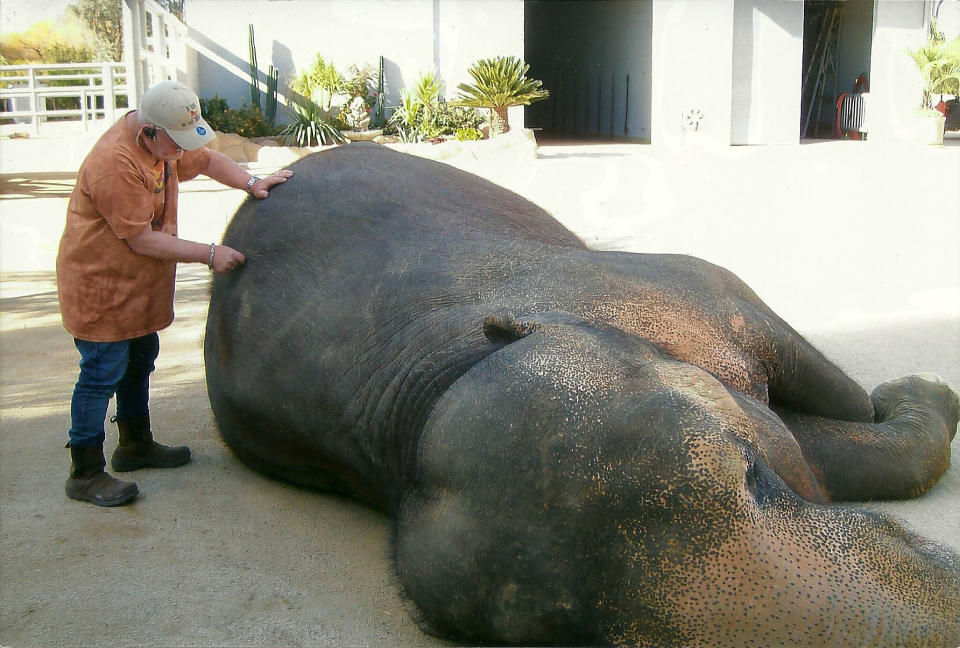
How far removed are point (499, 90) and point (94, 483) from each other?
17.4 m

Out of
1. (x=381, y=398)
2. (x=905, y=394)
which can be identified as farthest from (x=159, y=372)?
(x=905, y=394)

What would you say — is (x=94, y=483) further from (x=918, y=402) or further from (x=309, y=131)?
(x=309, y=131)

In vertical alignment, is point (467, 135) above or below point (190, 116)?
above

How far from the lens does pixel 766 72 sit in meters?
22.6

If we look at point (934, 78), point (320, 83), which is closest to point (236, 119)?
point (320, 83)

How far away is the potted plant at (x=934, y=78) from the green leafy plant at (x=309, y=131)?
41.5ft

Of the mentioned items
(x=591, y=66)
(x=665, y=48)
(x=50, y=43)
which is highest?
(x=50, y=43)

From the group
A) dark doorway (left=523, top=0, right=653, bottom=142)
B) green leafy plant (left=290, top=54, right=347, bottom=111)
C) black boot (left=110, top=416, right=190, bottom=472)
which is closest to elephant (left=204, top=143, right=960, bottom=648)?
black boot (left=110, top=416, right=190, bottom=472)

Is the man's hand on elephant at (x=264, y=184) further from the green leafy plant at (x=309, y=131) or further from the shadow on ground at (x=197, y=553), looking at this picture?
the green leafy plant at (x=309, y=131)

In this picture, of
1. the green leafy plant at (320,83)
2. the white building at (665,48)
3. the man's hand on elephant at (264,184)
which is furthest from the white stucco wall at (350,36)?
the man's hand on elephant at (264,184)

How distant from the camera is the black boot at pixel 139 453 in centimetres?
374

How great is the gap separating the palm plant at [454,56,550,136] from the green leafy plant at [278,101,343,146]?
112 inches

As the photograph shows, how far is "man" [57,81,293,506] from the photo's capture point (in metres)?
3.32

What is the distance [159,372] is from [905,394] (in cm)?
357
